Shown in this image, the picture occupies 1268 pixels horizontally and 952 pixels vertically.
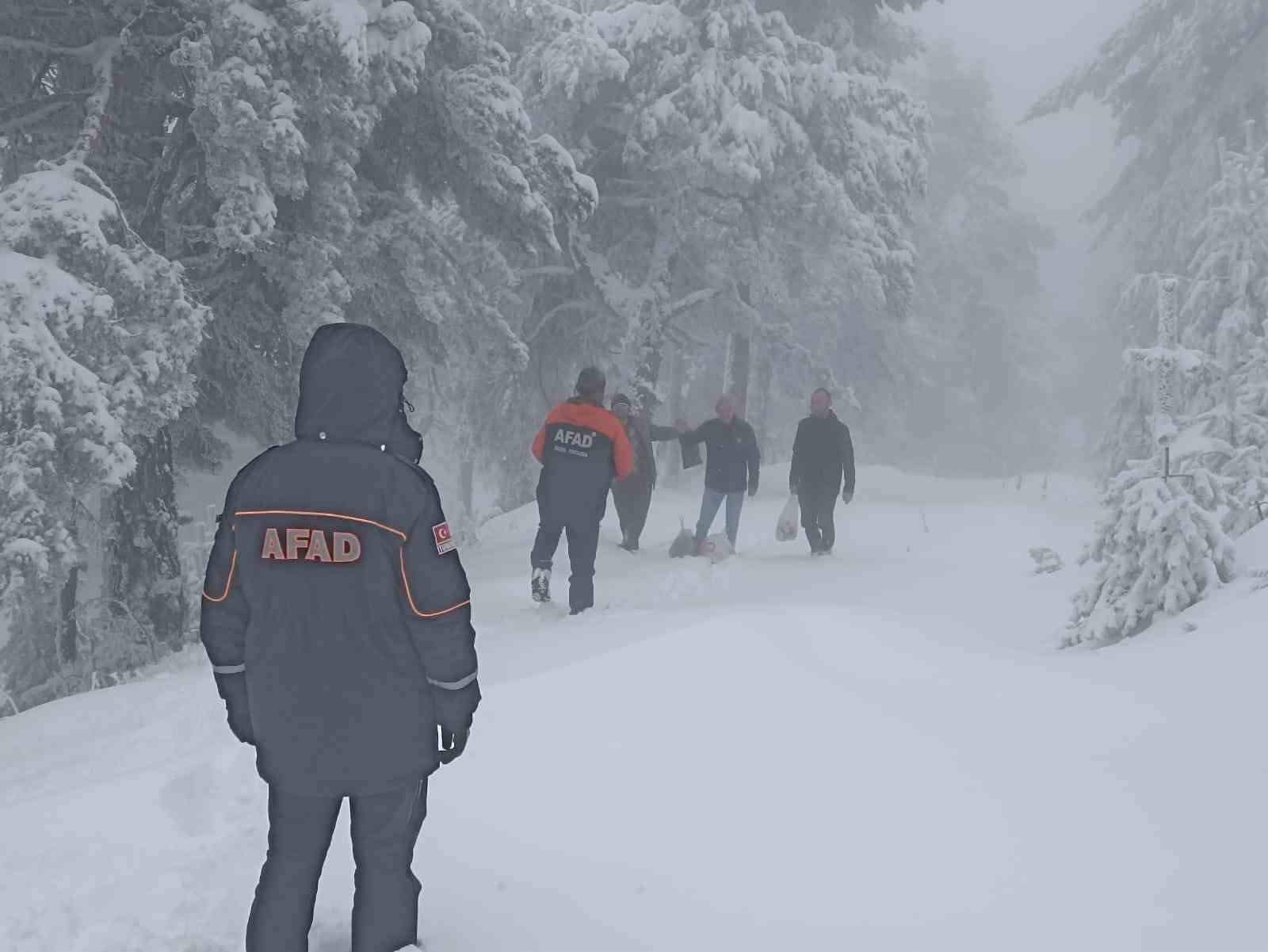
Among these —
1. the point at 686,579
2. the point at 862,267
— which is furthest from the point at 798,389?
the point at 686,579

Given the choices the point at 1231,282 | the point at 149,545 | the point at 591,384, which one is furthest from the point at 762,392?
the point at 149,545

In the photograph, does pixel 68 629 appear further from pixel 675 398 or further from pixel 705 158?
pixel 675 398

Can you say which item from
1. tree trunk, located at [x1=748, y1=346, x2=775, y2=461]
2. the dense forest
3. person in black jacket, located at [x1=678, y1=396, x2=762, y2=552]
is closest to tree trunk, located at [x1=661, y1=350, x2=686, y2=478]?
the dense forest

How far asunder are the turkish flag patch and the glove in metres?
0.50

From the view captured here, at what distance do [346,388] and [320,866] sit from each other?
1344 mm

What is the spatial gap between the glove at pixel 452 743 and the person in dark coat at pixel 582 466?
5413 mm

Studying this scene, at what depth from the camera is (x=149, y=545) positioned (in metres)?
9.62

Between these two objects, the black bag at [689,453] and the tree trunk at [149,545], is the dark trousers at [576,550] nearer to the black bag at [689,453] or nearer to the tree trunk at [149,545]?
the tree trunk at [149,545]

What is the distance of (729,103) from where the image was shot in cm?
1523

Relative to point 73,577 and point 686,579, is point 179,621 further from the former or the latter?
point 686,579

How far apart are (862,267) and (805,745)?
13.6 m

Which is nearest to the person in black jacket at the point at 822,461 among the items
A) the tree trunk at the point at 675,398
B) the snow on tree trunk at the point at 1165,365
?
the snow on tree trunk at the point at 1165,365

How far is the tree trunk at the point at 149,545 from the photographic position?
9.48 meters

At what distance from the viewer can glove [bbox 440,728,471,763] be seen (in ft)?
9.64
